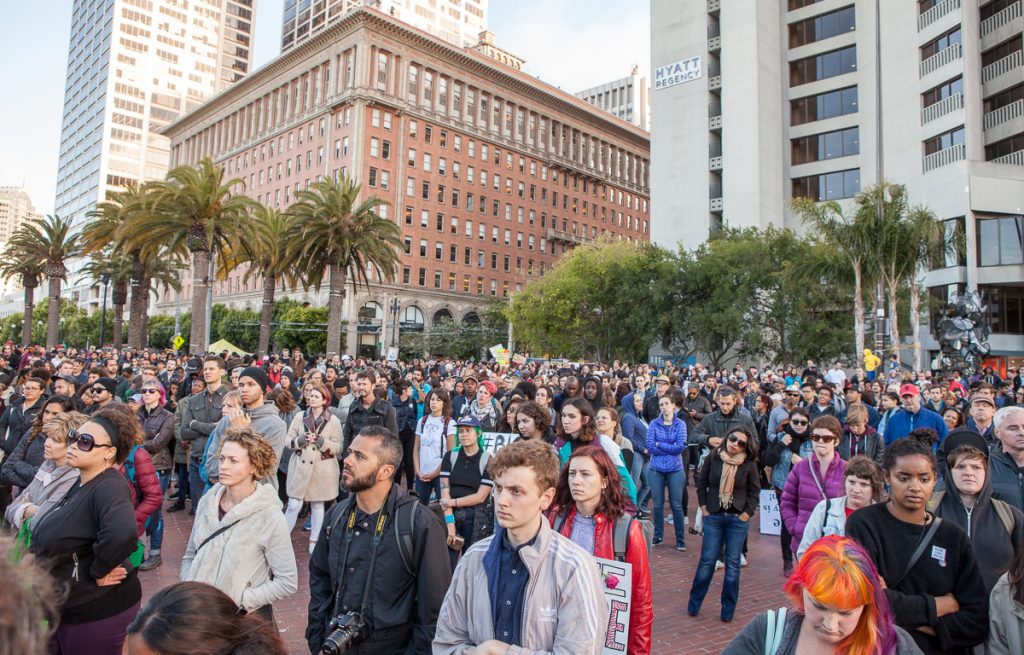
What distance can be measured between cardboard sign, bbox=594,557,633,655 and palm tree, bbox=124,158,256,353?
24389 millimetres

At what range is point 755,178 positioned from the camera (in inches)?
1774

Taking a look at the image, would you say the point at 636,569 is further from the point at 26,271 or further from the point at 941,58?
the point at 26,271

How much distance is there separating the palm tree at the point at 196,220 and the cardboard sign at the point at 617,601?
24389 millimetres

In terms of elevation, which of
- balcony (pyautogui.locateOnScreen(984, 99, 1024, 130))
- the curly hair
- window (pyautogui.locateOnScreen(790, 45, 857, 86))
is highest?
window (pyautogui.locateOnScreen(790, 45, 857, 86))

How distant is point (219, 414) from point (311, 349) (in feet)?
181

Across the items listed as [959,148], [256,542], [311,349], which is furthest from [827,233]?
[311,349]

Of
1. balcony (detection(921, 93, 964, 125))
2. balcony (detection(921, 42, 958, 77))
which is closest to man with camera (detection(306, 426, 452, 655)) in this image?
balcony (detection(921, 93, 964, 125))

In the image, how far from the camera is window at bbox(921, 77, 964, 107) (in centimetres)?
3597

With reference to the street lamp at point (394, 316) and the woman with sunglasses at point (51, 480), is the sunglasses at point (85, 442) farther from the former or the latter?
the street lamp at point (394, 316)

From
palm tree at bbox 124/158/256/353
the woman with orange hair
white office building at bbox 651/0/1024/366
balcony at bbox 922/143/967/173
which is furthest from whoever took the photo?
balcony at bbox 922/143/967/173

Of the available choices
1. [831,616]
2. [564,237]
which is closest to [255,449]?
[831,616]

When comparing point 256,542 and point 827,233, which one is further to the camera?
point 827,233

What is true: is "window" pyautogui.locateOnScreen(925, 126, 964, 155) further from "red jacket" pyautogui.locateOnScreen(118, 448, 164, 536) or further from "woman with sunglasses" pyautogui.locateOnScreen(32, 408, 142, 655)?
"woman with sunglasses" pyautogui.locateOnScreen(32, 408, 142, 655)

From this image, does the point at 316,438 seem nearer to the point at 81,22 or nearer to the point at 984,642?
the point at 984,642
